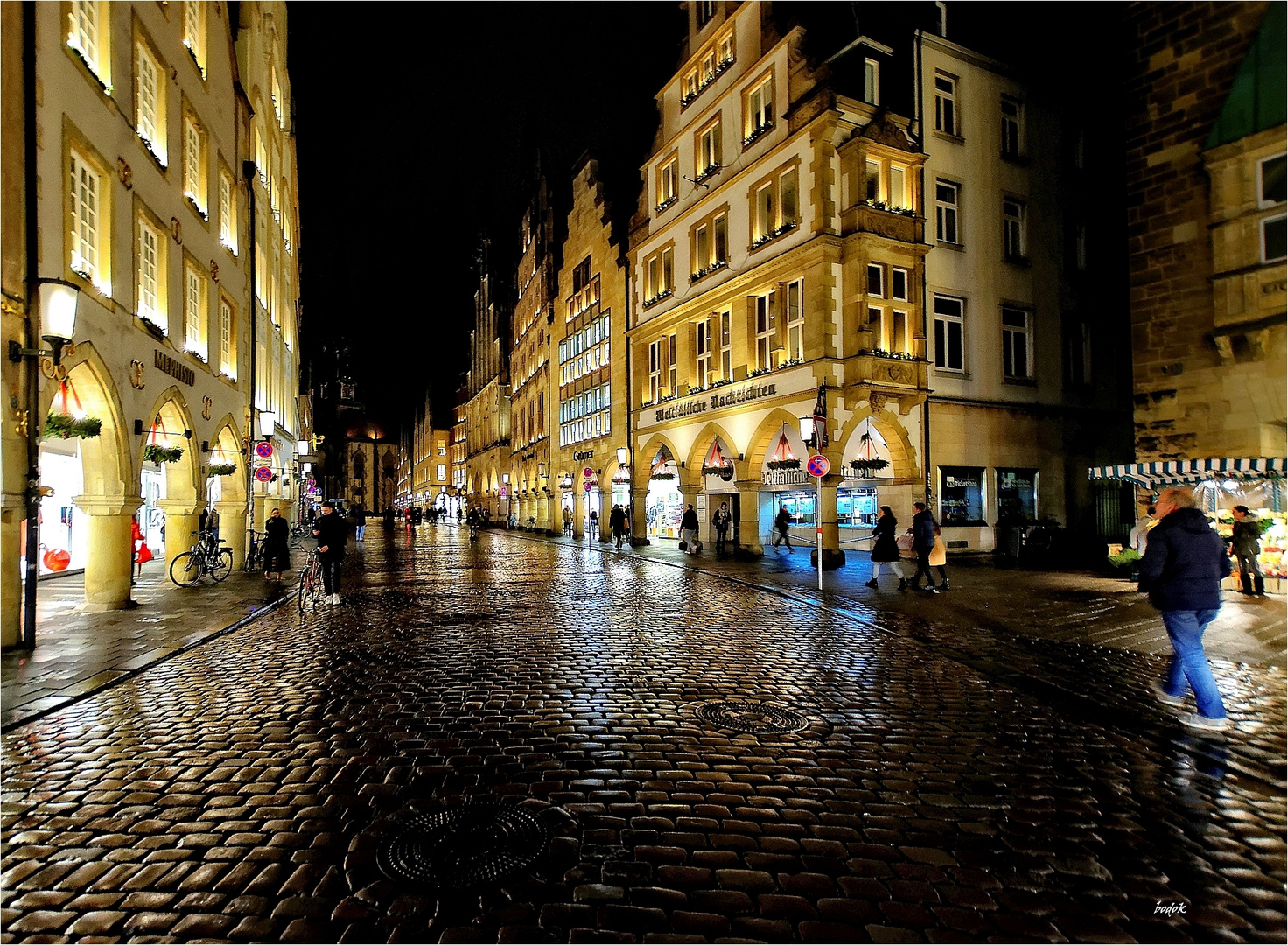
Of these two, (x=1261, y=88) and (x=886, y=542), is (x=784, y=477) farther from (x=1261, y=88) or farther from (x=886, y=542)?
(x=1261, y=88)

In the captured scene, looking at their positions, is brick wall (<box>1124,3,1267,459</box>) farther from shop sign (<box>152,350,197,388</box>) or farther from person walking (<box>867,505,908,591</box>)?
shop sign (<box>152,350,197,388</box>)

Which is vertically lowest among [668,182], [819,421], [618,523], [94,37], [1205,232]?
[618,523]

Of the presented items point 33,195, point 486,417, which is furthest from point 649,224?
point 486,417

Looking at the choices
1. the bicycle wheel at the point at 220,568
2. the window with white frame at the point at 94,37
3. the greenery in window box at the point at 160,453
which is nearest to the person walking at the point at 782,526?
the bicycle wheel at the point at 220,568

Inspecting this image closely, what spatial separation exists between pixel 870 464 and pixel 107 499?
19.4m

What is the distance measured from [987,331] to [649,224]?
1581cm

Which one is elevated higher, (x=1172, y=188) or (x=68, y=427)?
(x=1172, y=188)

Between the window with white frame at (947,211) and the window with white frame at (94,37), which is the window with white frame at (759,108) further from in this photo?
the window with white frame at (94,37)

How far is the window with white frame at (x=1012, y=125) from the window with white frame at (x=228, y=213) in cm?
2571

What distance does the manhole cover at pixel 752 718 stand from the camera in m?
5.97

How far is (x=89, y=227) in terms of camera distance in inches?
450

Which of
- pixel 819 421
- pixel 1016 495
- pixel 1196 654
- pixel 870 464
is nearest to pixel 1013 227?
pixel 1016 495

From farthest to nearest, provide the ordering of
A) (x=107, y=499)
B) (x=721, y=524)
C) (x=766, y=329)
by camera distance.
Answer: (x=721, y=524) < (x=766, y=329) < (x=107, y=499)

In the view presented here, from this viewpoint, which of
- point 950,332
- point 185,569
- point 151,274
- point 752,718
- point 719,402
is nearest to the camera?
point 752,718
